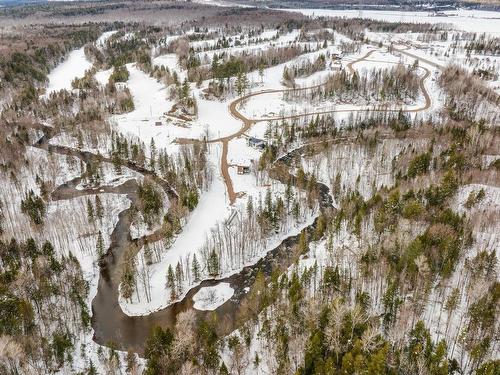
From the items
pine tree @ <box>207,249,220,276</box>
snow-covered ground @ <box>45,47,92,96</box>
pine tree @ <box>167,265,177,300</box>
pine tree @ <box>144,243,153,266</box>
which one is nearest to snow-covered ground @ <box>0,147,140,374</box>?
pine tree @ <box>144,243,153,266</box>

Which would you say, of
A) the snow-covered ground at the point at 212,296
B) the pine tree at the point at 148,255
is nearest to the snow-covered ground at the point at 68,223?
the pine tree at the point at 148,255

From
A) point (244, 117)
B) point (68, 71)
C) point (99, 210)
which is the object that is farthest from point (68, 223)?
point (68, 71)

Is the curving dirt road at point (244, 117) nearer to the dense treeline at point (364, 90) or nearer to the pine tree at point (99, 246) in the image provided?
the dense treeline at point (364, 90)

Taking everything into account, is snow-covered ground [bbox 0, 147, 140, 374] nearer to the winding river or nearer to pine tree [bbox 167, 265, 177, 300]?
the winding river

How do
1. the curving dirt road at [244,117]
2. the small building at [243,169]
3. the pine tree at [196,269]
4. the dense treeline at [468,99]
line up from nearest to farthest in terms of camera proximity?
the pine tree at [196,269] → the curving dirt road at [244,117] → the small building at [243,169] → the dense treeline at [468,99]

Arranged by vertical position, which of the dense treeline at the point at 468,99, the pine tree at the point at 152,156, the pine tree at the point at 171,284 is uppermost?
the dense treeline at the point at 468,99

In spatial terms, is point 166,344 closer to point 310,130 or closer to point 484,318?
point 484,318

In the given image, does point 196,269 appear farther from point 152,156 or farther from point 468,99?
point 468,99

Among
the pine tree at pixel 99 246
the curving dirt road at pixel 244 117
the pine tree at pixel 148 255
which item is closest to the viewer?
the pine tree at pixel 148 255

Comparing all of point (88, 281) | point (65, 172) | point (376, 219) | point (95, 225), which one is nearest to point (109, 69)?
point (65, 172)
